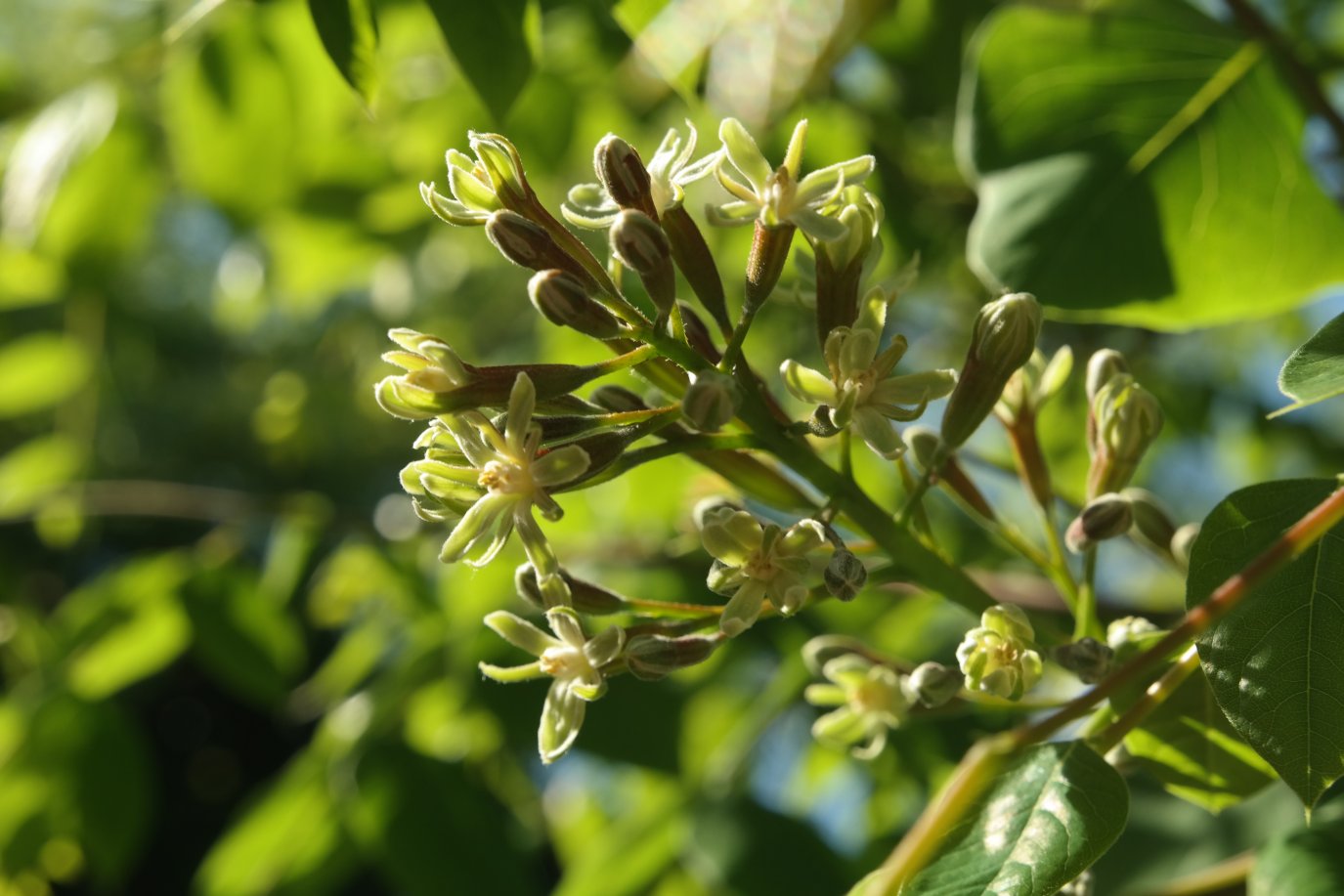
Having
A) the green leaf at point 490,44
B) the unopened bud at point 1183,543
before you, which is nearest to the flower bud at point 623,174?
the green leaf at point 490,44

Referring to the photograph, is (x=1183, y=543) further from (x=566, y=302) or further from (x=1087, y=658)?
(x=566, y=302)

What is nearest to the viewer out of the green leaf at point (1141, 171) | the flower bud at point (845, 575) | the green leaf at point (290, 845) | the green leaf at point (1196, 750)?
the flower bud at point (845, 575)

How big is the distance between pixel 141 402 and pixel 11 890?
13.0 m

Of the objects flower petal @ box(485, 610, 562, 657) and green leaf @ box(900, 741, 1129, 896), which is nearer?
green leaf @ box(900, 741, 1129, 896)

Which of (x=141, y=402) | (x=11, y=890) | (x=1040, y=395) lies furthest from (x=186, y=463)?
(x=1040, y=395)

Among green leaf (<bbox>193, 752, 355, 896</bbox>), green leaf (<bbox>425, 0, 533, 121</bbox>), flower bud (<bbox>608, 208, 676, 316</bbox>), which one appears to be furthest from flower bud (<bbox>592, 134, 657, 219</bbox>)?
green leaf (<bbox>193, 752, 355, 896</bbox>)

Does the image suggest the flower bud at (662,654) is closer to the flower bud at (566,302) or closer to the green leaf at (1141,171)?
the flower bud at (566,302)

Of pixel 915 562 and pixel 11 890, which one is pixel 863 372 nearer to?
pixel 915 562

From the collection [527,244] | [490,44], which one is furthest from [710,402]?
[490,44]

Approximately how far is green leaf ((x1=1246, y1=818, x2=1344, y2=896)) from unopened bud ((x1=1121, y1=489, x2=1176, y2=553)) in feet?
1.02

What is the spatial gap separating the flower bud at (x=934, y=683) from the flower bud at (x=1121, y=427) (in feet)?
0.84

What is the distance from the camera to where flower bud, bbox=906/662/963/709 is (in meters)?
1.07

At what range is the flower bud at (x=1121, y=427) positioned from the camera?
3.78 ft

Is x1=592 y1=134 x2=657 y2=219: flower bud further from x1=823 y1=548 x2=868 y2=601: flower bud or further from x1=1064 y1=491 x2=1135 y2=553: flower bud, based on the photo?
x1=1064 y1=491 x2=1135 y2=553: flower bud
